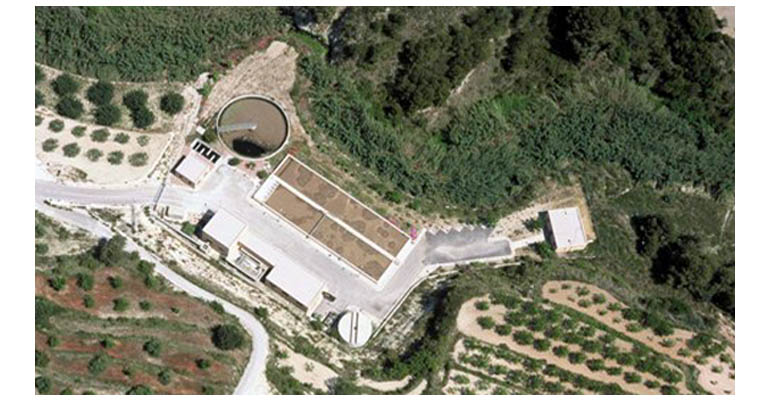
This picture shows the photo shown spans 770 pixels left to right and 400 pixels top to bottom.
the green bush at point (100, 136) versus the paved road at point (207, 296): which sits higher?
the green bush at point (100, 136)

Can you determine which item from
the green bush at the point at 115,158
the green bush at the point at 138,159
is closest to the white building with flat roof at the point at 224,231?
the green bush at the point at 138,159

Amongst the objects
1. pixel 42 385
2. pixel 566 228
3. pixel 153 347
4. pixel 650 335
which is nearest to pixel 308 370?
pixel 153 347

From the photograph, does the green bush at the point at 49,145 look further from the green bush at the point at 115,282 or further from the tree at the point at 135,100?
the green bush at the point at 115,282

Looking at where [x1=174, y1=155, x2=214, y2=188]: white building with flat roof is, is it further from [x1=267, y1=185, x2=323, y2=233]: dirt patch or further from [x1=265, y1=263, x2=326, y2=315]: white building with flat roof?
[x1=265, y1=263, x2=326, y2=315]: white building with flat roof

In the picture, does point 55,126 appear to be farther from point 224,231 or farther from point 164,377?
point 164,377

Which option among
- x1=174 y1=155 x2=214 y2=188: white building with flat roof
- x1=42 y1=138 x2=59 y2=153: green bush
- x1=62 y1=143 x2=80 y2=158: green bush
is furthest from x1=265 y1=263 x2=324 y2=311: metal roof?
x1=42 y1=138 x2=59 y2=153: green bush

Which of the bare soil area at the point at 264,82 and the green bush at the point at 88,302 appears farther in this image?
the bare soil area at the point at 264,82

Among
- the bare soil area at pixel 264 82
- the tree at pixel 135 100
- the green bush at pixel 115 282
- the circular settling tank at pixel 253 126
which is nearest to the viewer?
the green bush at pixel 115 282
